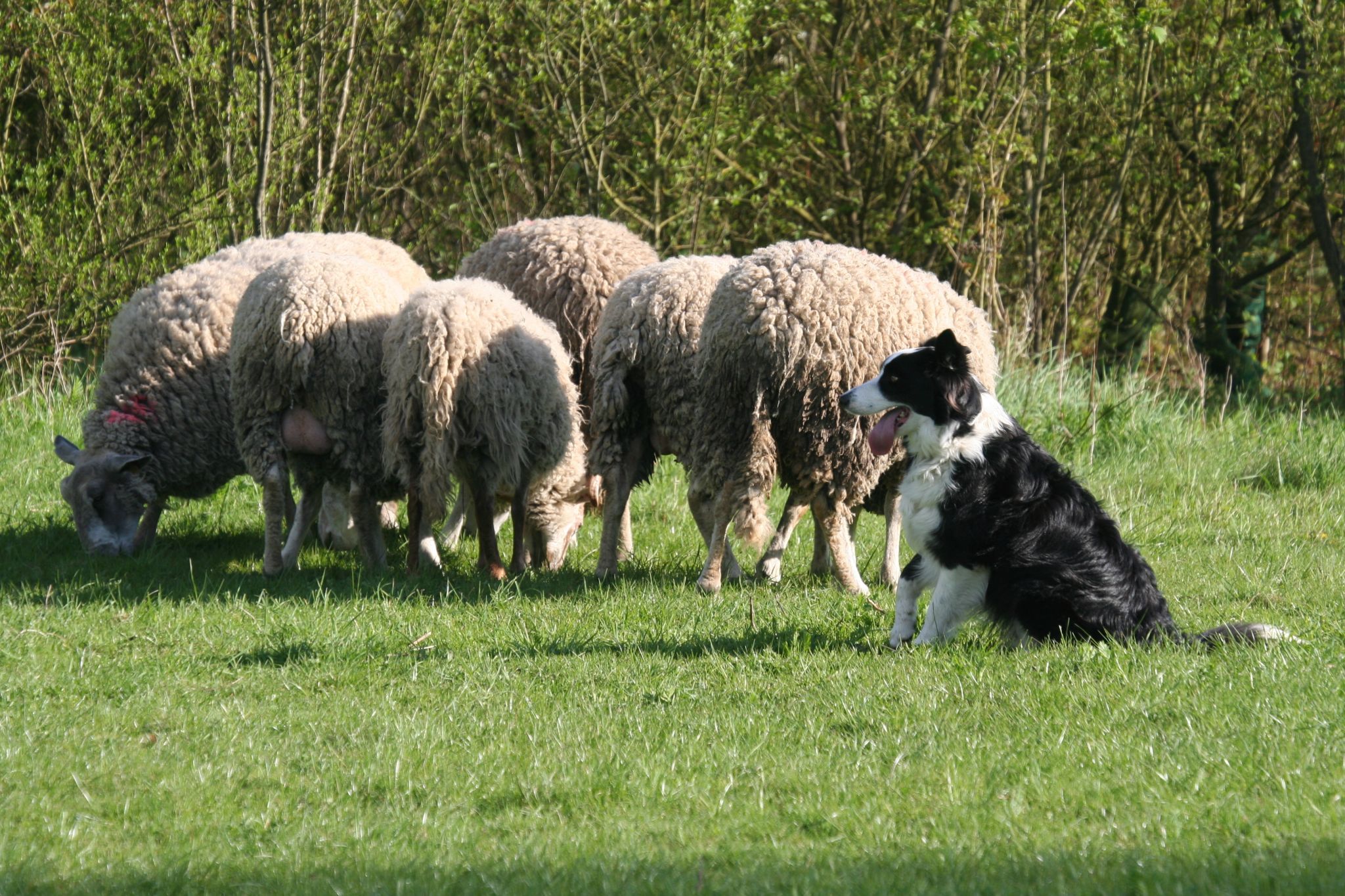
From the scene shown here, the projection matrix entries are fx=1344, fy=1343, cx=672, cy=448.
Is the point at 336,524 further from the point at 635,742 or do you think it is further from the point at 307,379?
the point at 635,742

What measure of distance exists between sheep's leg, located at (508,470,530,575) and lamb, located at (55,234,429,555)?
194 cm

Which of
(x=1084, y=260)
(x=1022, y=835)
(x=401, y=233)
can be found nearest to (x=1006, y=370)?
(x=1084, y=260)

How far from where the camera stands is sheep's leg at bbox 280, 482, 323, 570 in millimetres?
7395

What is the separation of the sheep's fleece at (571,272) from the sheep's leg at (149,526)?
7.83 feet

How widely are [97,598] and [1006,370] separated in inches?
298

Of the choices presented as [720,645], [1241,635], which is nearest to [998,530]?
[1241,635]

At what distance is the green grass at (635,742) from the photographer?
3.27 metres

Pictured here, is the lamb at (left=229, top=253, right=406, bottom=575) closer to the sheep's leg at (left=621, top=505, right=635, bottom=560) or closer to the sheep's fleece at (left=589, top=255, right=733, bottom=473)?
the sheep's fleece at (left=589, top=255, right=733, bottom=473)

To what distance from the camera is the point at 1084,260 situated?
1301 centimetres

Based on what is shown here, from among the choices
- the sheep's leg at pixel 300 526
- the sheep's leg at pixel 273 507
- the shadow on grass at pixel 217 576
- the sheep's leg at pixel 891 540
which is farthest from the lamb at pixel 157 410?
the sheep's leg at pixel 891 540

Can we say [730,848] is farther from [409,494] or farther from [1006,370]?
[1006,370]

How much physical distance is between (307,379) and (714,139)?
582 centimetres

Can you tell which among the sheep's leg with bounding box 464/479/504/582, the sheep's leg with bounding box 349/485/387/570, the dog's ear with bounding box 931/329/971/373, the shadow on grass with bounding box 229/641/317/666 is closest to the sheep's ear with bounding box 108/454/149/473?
the sheep's leg with bounding box 349/485/387/570

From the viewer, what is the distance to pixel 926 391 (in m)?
5.19
